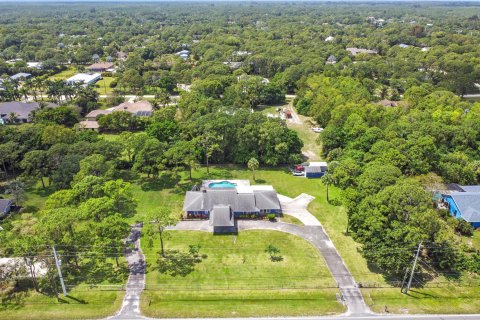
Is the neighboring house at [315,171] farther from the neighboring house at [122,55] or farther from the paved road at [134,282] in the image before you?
the neighboring house at [122,55]

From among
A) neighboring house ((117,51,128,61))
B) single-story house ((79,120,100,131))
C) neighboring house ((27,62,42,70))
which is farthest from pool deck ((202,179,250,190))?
neighboring house ((117,51,128,61))

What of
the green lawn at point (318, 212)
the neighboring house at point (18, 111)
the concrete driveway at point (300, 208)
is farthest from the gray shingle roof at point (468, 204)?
the neighboring house at point (18, 111)

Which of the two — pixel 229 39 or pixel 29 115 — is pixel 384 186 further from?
pixel 229 39

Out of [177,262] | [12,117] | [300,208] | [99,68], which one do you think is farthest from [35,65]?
[300,208]

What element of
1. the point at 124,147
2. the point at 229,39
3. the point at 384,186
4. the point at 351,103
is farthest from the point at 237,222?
the point at 229,39

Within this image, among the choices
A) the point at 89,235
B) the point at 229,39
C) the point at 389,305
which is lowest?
the point at 389,305

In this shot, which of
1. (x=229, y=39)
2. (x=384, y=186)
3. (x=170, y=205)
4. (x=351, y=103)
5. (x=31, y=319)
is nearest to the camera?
(x=31, y=319)

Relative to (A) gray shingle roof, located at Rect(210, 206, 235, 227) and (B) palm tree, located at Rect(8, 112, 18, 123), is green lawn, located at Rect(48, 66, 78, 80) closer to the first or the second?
(B) palm tree, located at Rect(8, 112, 18, 123)

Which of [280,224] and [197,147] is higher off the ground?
[197,147]
